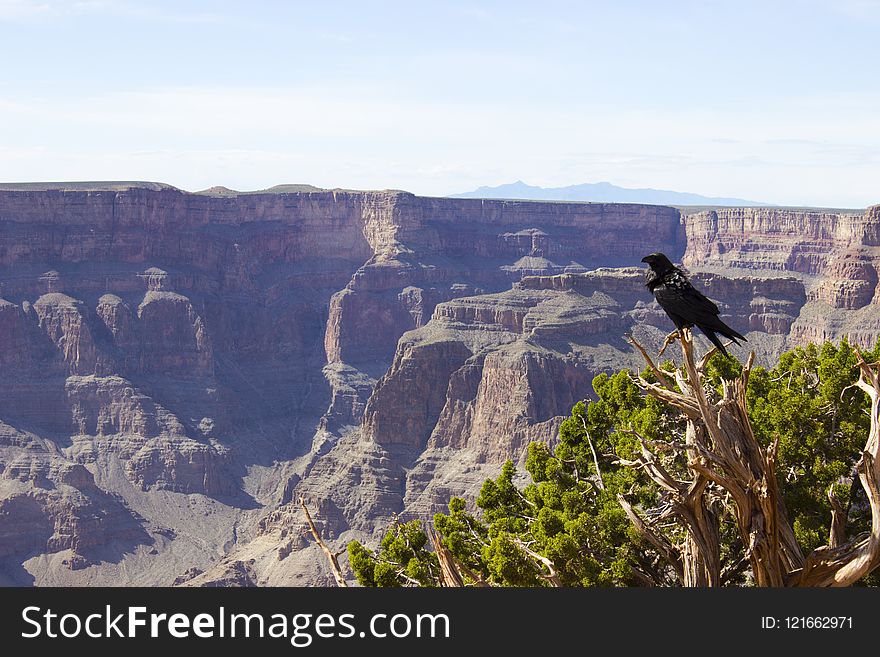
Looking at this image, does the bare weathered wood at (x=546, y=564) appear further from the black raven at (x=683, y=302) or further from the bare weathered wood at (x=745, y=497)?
the black raven at (x=683, y=302)

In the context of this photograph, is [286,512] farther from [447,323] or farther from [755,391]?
[755,391]

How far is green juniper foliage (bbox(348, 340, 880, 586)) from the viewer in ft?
98.5

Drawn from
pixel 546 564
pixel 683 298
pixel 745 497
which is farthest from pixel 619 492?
pixel 683 298

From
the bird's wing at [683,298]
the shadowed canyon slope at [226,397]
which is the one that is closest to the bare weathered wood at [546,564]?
the bird's wing at [683,298]

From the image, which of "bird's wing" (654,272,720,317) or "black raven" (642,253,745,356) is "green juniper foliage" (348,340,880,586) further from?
"bird's wing" (654,272,720,317)

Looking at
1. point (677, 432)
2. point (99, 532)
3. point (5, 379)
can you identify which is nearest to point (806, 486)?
point (677, 432)

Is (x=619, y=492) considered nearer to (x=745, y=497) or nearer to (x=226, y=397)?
(x=745, y=497)

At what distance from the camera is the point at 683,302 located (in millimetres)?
24672

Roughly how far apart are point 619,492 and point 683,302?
34.3ft

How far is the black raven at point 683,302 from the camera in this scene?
2427 centimetres

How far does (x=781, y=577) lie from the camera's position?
25016 mm

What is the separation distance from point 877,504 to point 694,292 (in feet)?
20.5

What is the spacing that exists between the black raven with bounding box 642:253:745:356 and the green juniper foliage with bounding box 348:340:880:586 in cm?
411

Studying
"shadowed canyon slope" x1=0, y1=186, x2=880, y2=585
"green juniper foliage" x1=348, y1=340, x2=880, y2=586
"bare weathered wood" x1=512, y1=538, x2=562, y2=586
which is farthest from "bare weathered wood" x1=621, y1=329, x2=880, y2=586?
"shadowed canyon slope" x1=0, y1=186, x2=880, y2=585
